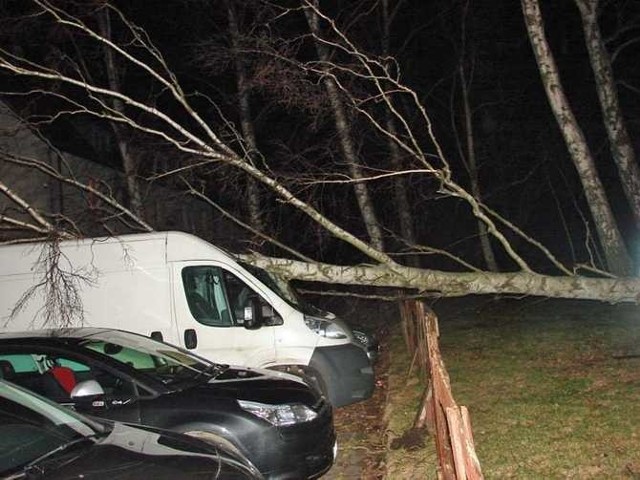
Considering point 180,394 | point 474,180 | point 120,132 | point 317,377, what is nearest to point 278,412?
point 180,394

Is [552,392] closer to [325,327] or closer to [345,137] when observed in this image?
[325,327]

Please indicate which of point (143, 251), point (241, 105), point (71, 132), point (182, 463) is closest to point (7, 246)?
point (143, 251)

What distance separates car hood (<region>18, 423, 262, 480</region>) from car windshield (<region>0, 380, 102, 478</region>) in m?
0.10

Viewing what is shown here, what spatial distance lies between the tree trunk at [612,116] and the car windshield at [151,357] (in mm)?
6138

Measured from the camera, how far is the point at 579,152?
28.3ft

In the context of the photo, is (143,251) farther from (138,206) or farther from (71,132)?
(71,132)

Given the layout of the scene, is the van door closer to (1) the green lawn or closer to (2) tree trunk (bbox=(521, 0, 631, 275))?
(1) the green lawn

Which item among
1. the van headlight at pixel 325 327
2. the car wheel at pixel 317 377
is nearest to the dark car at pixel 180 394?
the car wheel at pixel 317 377

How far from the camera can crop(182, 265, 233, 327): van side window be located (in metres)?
7.90

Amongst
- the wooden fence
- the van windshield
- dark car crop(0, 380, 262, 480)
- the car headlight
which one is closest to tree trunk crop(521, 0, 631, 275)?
the wooden fence

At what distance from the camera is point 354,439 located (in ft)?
24.4

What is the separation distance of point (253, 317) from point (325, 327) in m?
0.89

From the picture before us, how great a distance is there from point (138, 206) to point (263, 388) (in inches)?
455

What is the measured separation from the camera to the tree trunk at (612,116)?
29.8 feet
